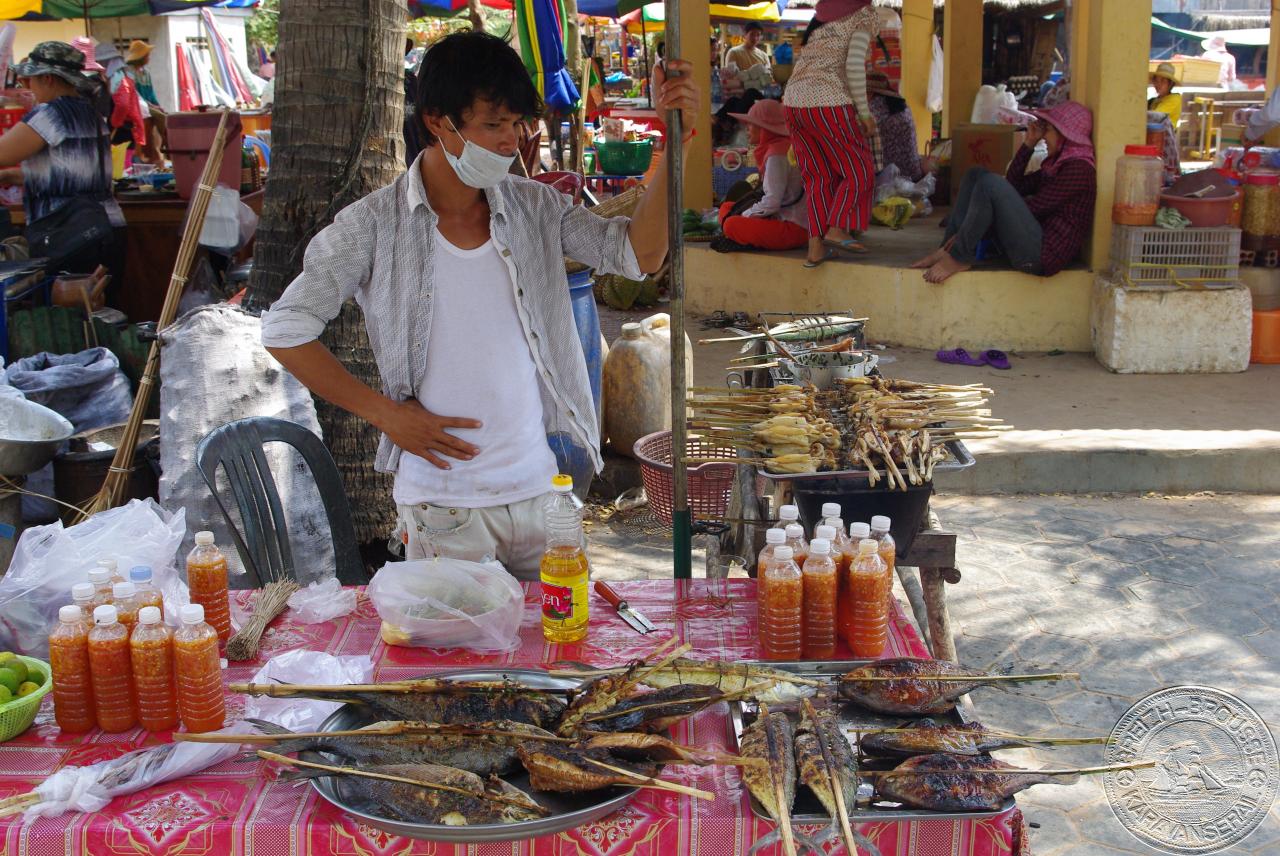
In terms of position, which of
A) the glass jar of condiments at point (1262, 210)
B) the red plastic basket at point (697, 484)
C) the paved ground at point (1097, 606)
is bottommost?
the paved ground at point (1097, 606)

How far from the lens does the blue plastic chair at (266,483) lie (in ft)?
11.3

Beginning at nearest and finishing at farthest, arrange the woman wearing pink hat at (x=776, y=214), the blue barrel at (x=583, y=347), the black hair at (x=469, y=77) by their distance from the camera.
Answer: the black hair at (x=469, y=77)
the blue barrel at (x=583, y=347)
the woman wearing pink hat at (x=776, y=214)

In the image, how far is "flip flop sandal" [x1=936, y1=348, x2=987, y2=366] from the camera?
7.86 meters

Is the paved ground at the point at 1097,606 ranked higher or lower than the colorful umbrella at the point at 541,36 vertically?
lower

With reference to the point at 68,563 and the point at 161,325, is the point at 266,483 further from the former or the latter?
the point at 161,325

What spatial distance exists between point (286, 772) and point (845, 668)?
1.06m

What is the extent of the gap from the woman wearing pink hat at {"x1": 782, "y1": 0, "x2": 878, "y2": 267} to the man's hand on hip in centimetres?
620

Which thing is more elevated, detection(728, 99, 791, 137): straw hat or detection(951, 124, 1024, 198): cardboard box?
detection(728, 99, 791, 137): straw hat

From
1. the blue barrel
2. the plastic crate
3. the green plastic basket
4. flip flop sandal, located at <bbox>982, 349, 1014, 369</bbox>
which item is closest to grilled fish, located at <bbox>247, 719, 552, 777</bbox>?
the blue barrel

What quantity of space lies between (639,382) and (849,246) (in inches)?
135

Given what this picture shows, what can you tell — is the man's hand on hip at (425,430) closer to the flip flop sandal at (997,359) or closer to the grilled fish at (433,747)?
the grilled fish at (433,747)

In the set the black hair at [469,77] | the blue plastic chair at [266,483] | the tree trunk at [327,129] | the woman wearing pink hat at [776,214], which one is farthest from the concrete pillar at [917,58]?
the black hair at [469,77]

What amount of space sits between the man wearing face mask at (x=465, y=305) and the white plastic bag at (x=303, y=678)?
67 cm

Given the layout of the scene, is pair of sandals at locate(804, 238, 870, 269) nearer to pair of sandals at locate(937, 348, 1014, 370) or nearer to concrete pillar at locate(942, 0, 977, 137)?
pair of sandals at locate(937, 348, 1014, 370)
